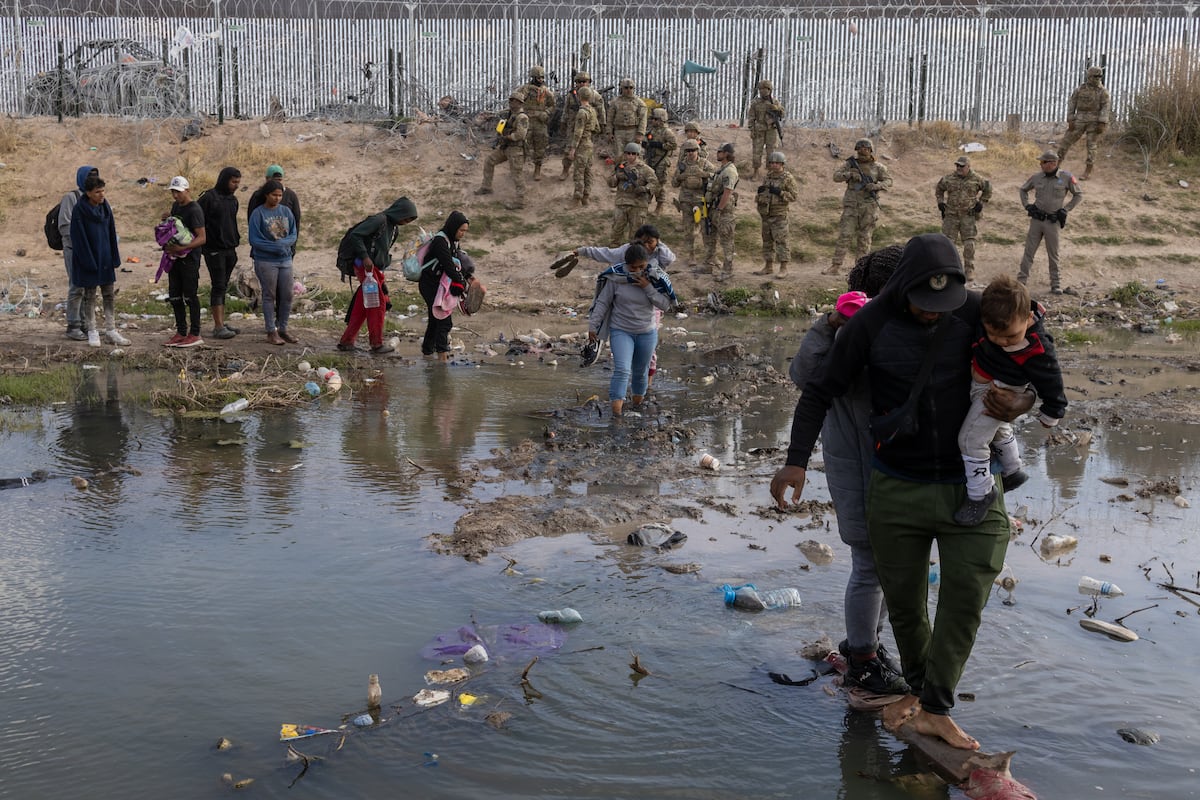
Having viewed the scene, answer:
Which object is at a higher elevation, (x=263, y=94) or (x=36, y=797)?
(x=263, y=94)

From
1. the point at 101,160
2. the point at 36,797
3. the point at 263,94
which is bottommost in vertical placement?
the point at 36,797

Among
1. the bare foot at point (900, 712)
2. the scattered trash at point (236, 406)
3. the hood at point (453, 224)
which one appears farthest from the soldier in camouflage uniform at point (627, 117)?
the bare foot at point (900, 712)

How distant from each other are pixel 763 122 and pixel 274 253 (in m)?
11.2

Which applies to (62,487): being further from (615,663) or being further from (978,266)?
(978,266)

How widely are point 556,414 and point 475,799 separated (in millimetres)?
5666

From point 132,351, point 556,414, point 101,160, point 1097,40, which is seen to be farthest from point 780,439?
point 1097,40

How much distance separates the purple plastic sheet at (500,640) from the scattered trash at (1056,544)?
9.15 ft

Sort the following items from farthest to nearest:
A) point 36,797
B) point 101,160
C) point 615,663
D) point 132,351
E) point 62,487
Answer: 1. point 101,160
2. point 132,351
3. point 62,487
4. point 615,663
5. point 36,797

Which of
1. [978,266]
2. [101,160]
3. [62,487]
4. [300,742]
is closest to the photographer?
[300,742]

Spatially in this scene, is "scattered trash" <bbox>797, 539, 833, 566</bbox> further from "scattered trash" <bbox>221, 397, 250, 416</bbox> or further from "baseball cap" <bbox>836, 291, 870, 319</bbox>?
"scattered trash" <bbox>221, 397, 250, 416</bbox>

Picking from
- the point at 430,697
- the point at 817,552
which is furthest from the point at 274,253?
the point at 430,697

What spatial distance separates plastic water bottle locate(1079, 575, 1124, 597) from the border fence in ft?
62.1

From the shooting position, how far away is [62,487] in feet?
22.3

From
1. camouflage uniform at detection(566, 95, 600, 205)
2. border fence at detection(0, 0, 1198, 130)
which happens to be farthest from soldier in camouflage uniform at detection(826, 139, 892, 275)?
border fence at detection(0, 0, 1198, 130)
